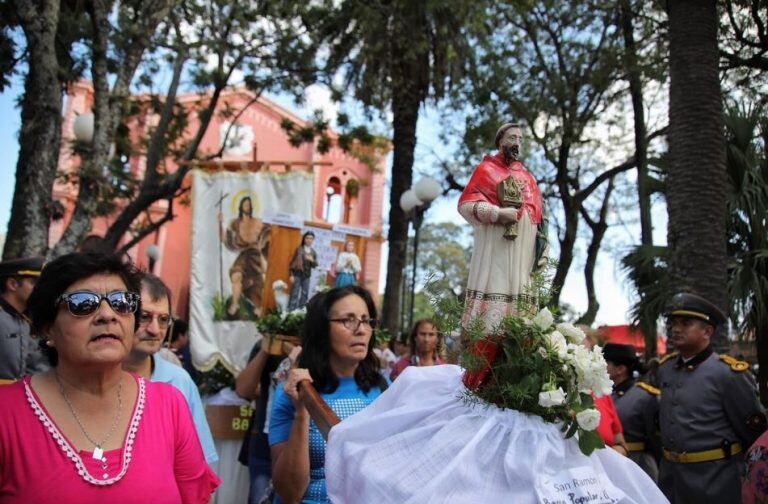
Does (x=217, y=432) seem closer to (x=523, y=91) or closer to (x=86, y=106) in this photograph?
(x=523, y=91)

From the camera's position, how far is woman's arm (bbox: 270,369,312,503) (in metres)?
2.89

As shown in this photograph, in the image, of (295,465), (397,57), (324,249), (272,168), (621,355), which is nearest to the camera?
(295,465)

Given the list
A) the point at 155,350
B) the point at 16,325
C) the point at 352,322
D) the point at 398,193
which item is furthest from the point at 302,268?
the point at 352,322

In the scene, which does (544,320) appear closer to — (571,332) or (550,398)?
(571,332)

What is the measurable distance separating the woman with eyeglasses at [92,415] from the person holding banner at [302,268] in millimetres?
5647

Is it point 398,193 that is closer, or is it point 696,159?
point 696,159

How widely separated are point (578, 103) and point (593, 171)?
382cm

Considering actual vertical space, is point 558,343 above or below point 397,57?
below

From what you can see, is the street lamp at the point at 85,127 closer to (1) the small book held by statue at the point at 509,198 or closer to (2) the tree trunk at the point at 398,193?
(2) the tree trunk at the point at 398,193

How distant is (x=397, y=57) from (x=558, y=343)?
39.6ft

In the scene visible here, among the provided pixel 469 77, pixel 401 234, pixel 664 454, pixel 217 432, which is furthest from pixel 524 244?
pixel 469 77

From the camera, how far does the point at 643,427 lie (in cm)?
608

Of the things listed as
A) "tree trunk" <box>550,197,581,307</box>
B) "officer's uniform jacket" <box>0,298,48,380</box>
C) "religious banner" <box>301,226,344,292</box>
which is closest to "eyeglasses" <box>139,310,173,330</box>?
"officer's uniform jacket" <box>0,298,48,380</box>

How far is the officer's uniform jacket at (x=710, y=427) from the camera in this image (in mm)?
4844
